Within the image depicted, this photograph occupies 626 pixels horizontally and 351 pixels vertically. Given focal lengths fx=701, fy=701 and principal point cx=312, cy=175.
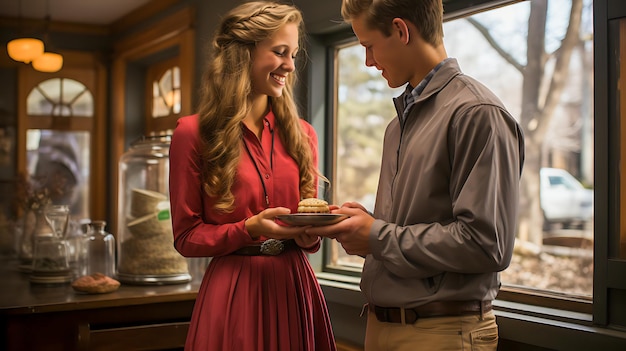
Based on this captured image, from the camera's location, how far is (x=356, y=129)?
329cm

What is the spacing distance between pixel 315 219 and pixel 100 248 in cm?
178

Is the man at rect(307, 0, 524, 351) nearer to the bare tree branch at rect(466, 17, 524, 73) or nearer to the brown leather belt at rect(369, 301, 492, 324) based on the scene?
the brown leather belt at rect(369, 301, 492, 324)

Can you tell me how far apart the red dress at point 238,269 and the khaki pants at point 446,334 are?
1.59 ft

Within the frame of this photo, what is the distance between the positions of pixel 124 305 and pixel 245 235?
944 mm

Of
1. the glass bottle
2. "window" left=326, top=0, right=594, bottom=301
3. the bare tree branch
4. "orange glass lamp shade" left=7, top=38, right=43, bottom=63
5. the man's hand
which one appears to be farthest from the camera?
"orange glass lamp shade" left=7, top=38, right=43, bottom=63

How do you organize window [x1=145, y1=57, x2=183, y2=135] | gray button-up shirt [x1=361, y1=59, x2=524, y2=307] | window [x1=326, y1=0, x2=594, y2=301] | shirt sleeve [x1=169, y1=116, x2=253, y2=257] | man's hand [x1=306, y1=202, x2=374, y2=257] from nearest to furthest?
gray button-up shirt [x1=361, y1=59, x2=524, y2=307]
man's hand [x1=306, y1=202, x2=374, y2=257]
shirt sleeve [x1=169, y1=116, x2=253, y2=257]
window [x1=326, y1=0, x2=594, y2=301]
window [x1=145, y1=57, x2=183, y2=135]

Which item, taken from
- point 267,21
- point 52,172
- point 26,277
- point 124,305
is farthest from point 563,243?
point 52,172

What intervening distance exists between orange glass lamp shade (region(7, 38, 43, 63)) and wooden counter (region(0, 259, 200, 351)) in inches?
96.9

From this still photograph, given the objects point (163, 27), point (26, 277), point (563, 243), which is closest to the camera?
point (563, 243)

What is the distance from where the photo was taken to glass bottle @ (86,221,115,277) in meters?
3.11

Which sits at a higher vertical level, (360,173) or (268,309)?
(360,173)

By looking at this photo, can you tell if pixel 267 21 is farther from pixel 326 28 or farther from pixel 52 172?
pixel 52 172

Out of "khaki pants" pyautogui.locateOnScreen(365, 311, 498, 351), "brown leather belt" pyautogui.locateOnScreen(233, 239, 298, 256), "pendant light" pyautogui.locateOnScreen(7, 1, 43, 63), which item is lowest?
"khaki pants" pyautogui.locateOnScreen(365, 311, 498, 351)

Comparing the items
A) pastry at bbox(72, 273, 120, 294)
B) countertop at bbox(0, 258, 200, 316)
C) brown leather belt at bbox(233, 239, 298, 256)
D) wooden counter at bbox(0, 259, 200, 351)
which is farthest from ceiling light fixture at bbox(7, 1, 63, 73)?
brown leather belt at bbox(233, 239, 298, 256)
